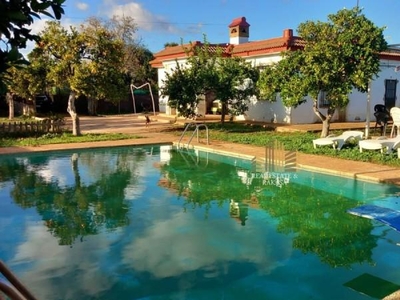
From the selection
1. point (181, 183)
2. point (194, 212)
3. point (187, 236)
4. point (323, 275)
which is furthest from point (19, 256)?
point (181, 183)

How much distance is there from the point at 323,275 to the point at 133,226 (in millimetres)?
3624

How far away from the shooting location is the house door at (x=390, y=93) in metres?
23.7

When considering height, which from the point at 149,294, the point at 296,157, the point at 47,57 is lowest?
the point at 149,294

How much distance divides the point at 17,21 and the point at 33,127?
18224 millimetres

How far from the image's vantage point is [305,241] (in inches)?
280

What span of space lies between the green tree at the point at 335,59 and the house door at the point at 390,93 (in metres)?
10.1

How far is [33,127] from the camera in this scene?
1897cm

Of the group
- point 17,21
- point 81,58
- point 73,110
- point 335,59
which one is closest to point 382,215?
point 17,21

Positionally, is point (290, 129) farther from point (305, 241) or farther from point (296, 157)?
A: point (305, 241)

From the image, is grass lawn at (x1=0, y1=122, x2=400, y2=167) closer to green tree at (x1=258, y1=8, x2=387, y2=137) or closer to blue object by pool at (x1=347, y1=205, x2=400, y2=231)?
green tree at (x1=258, y1=8, x2=387, y2=137)

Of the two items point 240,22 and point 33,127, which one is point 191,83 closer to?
point 33,127

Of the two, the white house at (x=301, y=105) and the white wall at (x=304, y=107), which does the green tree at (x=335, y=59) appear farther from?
the white wall at (x=304, y=107)

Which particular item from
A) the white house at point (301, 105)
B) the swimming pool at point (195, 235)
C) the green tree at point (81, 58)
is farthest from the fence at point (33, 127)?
the swimming pool at point (195, 235)

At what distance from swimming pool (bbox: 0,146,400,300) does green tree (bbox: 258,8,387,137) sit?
3.96 metres
